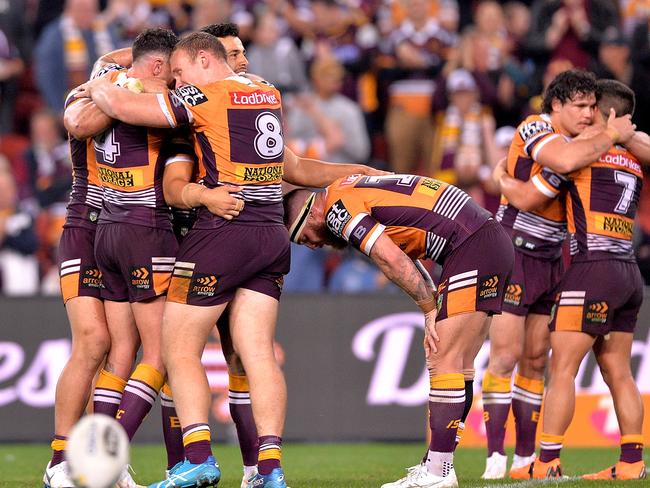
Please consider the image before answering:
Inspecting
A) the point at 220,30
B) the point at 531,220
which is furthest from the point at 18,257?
the point at 531,220

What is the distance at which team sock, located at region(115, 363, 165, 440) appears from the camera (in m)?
7.36

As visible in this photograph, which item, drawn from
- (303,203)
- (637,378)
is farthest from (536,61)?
(303,203)

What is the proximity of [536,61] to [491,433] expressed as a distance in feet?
27.2

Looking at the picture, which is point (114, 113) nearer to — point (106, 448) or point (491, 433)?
point (106, 448)

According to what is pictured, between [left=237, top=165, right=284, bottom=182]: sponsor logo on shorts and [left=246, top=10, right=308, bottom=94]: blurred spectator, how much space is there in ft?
28.4

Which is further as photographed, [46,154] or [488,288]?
[46,154]

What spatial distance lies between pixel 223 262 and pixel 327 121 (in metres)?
8.65

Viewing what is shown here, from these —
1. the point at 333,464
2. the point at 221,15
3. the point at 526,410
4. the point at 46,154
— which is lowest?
the point at 333,464

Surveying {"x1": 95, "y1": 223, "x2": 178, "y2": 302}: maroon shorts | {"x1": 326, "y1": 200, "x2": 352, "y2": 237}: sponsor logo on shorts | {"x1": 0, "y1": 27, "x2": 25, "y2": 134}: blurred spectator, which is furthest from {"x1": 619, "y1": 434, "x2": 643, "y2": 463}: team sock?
{"x1": 0, "y1": 27, "x2": 25, "y2": 134}: blurred spectator

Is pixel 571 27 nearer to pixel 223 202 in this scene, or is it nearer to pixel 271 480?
pixel 223 202

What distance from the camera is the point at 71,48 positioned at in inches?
618

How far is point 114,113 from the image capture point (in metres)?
7.15

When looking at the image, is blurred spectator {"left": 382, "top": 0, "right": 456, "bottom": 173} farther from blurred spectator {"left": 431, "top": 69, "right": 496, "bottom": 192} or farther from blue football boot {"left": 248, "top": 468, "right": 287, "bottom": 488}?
blue football boot {"left": 248, "top": 468, "right": 287, "bottom": 488}

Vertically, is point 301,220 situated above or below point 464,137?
above
